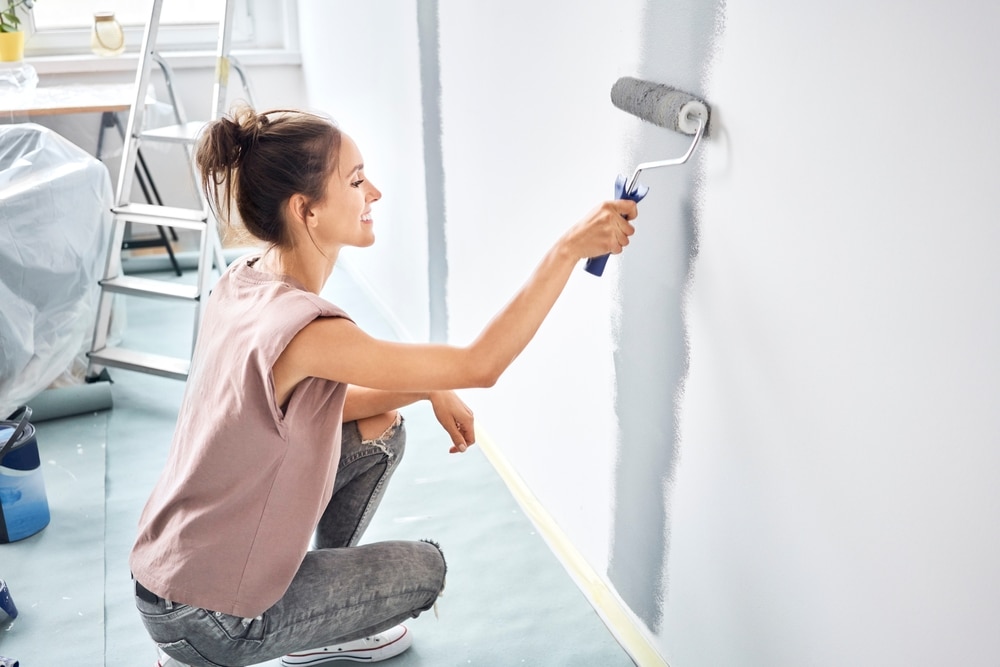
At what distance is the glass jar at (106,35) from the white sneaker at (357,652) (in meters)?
2.91

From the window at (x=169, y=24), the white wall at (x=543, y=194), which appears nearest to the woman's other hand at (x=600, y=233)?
the white wall at (x=543, y=194)

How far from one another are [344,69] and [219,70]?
2.02ft

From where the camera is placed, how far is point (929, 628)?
3.18 ft

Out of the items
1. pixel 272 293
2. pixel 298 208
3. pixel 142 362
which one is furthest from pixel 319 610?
pixel 142 362

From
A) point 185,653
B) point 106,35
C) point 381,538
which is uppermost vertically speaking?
point 106,35

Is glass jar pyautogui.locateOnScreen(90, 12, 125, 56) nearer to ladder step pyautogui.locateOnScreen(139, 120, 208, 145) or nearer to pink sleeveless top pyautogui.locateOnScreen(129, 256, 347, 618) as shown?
ladder step pyautogui.locateOnScreen(139, 120, 208, 145)

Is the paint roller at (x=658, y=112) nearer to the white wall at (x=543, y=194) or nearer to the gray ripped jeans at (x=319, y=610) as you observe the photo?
the white wall at (x=543, y=194)

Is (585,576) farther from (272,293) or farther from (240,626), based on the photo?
(272,293)

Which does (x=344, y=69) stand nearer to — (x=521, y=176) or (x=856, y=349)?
(x=521, y=176)

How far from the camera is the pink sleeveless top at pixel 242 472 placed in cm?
122

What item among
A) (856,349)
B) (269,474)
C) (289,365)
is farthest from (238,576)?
(856,349)

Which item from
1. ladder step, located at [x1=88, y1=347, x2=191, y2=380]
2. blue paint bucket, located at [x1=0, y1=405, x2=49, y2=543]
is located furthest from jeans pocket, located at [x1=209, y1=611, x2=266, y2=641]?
ladder step, located at [x1=88, y1=347, x2=191, y2=380]

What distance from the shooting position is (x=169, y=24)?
3.90 meters

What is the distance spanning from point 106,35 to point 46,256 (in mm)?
1616
